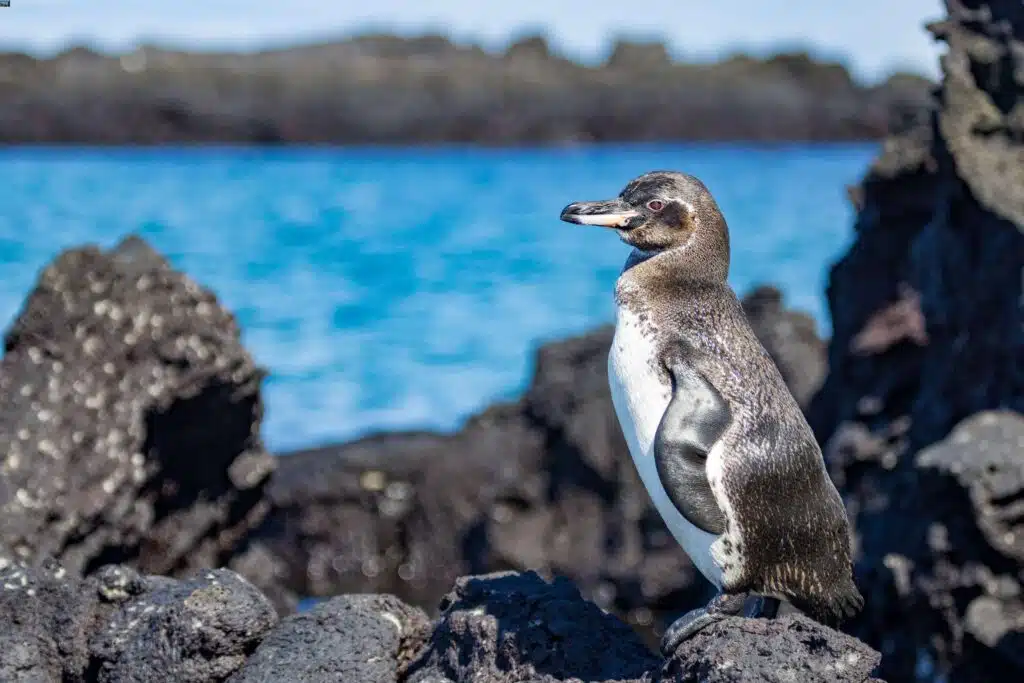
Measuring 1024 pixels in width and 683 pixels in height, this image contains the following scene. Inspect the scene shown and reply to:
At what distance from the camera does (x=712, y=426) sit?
3.85 metres

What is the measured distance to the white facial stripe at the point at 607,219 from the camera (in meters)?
4.19

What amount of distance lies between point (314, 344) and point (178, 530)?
14455 millimetres

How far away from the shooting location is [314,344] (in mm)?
20031

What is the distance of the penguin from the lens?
3.87m

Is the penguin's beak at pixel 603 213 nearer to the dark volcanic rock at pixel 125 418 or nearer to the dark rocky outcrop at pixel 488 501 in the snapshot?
the dark volcanic rock at pixel 125 418

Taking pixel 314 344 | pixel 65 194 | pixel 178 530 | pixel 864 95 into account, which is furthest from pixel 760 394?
pixel 864 95

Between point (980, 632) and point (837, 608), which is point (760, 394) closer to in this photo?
point (837, 608)

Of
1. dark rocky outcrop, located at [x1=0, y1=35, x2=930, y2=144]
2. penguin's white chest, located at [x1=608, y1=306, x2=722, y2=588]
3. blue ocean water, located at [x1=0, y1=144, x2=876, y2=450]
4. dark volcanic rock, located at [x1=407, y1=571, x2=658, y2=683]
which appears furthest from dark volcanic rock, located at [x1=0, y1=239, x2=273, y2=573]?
dark rocky outcrop, located at [x1=0, y1=35, x2=930, y2=144]

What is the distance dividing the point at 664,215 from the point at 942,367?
3.11 m

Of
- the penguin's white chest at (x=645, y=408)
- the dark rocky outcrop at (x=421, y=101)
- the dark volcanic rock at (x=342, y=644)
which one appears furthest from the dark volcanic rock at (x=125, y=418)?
the dark rocky outcrop at (x=421, y=101)

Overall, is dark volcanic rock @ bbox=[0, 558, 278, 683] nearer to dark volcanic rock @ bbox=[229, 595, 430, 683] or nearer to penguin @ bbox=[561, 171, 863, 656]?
dark volcanic rock @ bbox=[229, 595, 430, 683]

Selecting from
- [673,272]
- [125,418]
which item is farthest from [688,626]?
[125,418]

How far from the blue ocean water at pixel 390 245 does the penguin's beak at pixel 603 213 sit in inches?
381

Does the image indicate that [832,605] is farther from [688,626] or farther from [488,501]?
[488,501]
